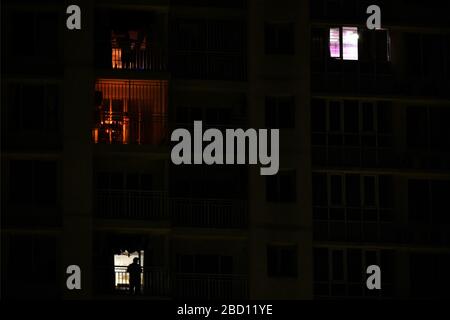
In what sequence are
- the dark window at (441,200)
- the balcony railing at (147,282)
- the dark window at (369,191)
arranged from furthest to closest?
the dark window at (441,200) → the dark window at (369,191) → the balcony railing at (147,282)

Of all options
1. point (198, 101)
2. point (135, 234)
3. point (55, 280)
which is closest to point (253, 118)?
point (198, 101)

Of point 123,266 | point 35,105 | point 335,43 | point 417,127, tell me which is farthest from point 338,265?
point 35,105

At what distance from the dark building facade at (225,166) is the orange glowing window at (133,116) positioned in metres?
0.06

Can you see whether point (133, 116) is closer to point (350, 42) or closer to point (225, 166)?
point (225, 166)

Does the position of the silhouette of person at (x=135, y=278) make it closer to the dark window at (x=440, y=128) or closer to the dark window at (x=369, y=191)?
the dark window at (x=369, y=191)

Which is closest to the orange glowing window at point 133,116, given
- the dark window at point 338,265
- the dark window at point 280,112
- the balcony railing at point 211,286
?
the dark window at point 280,112

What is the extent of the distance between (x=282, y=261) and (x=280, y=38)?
8.51 metres

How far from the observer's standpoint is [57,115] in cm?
5278

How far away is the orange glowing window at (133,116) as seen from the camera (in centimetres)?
5325

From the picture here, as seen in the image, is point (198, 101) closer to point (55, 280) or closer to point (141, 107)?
point (141, 107)

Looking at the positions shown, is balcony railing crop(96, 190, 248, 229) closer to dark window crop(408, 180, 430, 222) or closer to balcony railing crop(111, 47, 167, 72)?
balcony railing crop(111, 47, 167, 72)

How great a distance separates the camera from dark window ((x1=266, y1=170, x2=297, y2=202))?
174ft

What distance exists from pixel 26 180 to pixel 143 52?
656 centimetres

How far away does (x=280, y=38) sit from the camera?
177 feet
